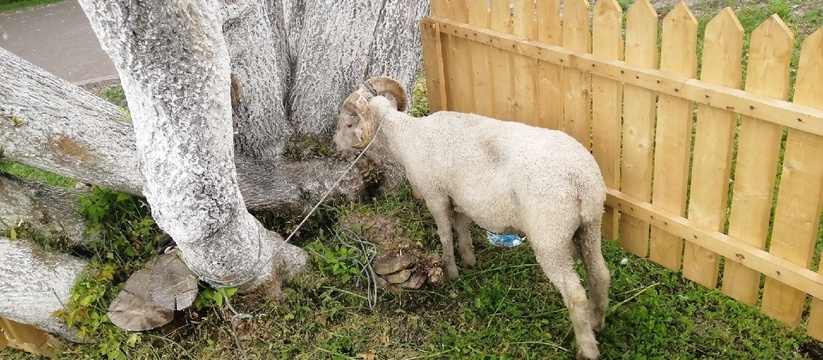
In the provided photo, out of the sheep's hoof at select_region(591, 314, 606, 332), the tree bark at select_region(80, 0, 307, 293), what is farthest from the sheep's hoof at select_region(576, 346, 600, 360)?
the tree bark at select_region(80, 0, 307, 293)

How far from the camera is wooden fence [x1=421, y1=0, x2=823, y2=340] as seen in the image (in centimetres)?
334

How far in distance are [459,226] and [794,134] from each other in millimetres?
2288

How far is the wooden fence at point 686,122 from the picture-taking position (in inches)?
131

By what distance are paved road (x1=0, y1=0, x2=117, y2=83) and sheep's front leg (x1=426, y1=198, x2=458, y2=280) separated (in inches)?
286

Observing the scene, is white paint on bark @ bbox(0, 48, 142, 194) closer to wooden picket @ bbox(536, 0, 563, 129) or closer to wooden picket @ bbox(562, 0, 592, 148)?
wooden picket @ bbox(536, 0, 563, 129)

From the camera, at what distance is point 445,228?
470 cm

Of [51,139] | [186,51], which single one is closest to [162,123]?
[186,51]

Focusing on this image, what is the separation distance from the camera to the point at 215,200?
13.1 ft

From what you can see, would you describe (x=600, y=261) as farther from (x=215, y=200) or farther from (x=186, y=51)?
(x=186, y=51)

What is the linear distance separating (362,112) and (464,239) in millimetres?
1213

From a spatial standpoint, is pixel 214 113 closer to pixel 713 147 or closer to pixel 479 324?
pixel 479 324

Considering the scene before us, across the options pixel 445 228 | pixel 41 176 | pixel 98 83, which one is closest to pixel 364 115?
pixel 445 228

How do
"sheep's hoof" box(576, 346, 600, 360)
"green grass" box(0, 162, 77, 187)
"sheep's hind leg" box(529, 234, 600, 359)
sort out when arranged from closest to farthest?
1. "sheep's hind leg" box(529, 234, 600, 359)
2. "sheep's hoof" box(576, 346, 600, 360)
3. "green grass" box(0, 162, 77, 187)

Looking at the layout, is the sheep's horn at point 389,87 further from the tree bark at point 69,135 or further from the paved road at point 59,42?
the paved road at point 59,42
